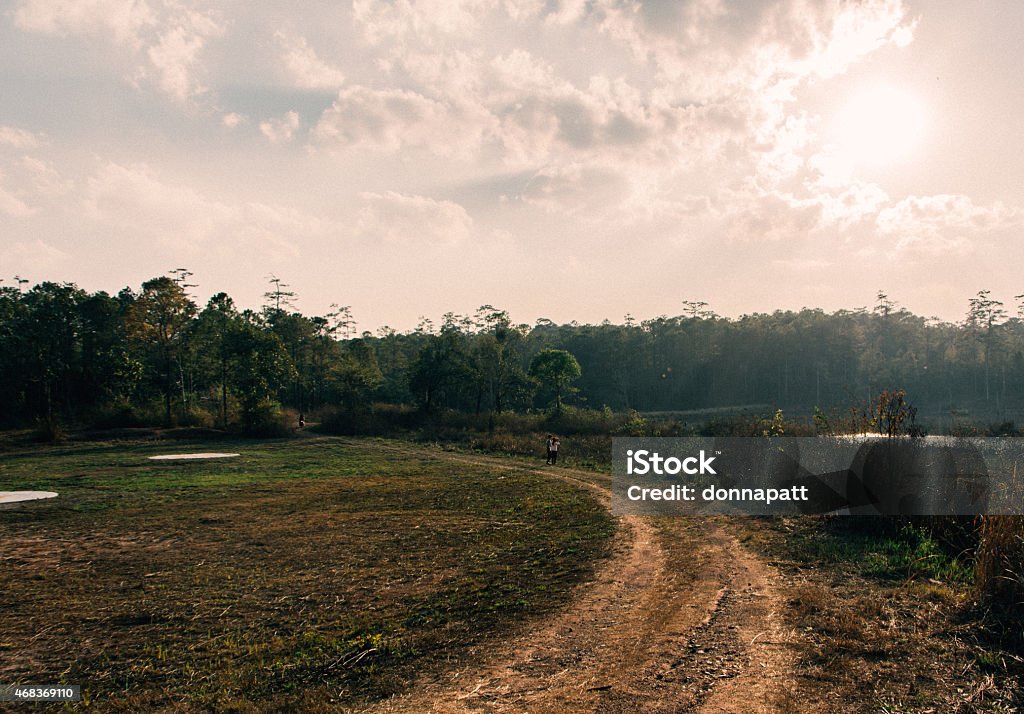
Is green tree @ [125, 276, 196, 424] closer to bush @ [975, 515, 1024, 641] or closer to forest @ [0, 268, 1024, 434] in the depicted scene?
forest @ [0, 268, 1024, 434]

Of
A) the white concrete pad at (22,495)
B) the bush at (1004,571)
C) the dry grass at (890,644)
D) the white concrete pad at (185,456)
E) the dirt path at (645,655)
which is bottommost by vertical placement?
the white concrete pad at (185,456)

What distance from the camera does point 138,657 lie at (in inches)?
282

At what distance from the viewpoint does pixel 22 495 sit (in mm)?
17406

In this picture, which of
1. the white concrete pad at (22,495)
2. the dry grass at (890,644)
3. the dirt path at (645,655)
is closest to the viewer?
the dry grass at (890,644)

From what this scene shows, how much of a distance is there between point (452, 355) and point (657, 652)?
46071mm

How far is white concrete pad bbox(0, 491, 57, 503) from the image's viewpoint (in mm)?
16750

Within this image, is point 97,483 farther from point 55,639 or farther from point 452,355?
point 452,355

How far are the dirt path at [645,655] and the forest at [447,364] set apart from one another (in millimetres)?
9208

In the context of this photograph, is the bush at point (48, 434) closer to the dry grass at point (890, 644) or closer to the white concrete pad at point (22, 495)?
Result: the white concrete pad at point (22, 495)

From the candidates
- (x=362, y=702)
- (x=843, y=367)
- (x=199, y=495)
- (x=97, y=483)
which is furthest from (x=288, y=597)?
(x=843, y=367)

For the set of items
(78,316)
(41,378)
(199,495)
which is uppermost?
(78,316)

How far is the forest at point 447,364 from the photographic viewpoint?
45.6 m

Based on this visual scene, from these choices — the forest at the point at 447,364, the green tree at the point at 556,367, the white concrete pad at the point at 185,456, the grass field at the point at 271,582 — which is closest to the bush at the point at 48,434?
the forest at the point at 447,364

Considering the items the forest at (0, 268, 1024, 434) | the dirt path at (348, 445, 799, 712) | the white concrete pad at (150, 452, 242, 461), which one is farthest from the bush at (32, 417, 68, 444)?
the dirt path at (348, 445, 799, 712)
